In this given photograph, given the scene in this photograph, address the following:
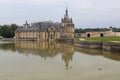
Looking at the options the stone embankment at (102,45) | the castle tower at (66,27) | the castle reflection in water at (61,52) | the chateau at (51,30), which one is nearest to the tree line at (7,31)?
the chateau at (51,30)

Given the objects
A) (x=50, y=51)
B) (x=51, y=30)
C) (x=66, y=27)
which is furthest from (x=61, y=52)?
(x=66, y=27)

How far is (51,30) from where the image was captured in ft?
244

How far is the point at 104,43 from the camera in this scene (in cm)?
3497

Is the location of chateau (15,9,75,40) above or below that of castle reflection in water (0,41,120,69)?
above

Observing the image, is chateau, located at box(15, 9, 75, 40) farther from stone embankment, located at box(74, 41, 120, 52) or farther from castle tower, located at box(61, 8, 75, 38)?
stone embankment, located at box(74, 41, 120, 52)

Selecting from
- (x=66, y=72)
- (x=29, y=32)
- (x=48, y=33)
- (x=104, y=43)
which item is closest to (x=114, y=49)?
(x=104, y=43)

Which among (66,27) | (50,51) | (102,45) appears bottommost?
(50,51)

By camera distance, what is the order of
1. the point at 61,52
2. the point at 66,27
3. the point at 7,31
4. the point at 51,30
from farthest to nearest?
1. the point at 7,31
2. the point at 66,27
3. the point at 51,30
4. the point at 61,52

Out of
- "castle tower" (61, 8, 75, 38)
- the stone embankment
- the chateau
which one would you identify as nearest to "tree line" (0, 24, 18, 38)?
the chateau

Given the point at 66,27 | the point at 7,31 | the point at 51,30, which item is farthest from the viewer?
the point at 7,31

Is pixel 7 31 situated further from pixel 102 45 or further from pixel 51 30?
pixel 102 45

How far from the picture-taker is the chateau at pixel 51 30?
74.4 m

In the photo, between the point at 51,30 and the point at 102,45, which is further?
the point at 51,30

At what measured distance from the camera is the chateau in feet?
244
